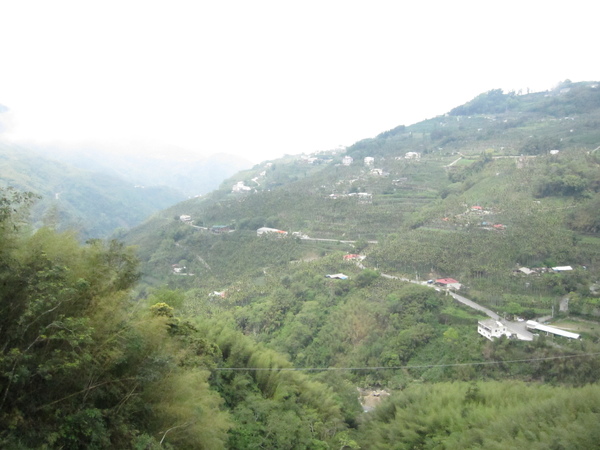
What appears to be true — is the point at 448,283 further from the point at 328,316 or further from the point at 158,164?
the point at 158,164

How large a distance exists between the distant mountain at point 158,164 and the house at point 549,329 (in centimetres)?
9039

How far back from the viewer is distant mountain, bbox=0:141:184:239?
1927 inches

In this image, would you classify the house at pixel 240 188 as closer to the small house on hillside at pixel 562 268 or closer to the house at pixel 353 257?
the house at pixel 353 257

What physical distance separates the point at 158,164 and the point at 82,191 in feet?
236

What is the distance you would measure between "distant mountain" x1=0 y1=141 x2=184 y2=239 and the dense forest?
18.9 meters

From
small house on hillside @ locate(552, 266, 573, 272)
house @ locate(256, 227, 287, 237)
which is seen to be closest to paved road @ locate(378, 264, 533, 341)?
small house on hillside @ locate(552, 266, 573, 272)

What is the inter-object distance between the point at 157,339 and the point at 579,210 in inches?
848

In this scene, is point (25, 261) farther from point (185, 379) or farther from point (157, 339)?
point (185, 379)

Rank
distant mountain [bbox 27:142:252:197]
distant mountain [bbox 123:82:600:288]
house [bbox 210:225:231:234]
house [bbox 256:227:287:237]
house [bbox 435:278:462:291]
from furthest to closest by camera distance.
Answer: distant mountain [bbox 27:142:252:197], house [bbox 210:225:231:234], house [bbox 256:227:287:237], distant mountain [bbox 123:82:600:288], house [bbox 435:278:462:291]

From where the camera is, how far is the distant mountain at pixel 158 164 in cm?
10288

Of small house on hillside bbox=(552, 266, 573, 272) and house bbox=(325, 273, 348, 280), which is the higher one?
small house on hillside bbox=(552, 266, 573, 272)

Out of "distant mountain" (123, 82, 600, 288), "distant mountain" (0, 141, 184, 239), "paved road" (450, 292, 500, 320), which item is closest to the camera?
"paved road" (450, 292, 500, 320)

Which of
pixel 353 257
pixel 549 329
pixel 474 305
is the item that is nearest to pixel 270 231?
pixel 353 257

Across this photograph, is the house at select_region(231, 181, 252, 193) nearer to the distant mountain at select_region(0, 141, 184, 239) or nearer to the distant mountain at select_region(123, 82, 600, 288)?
the distant mountain at select_region(123, 82, 600, 288)
